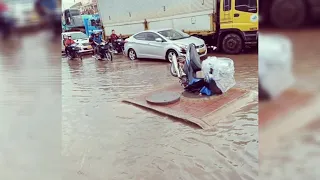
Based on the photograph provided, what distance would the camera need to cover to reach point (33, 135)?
2.18 metres

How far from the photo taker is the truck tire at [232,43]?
204 cm

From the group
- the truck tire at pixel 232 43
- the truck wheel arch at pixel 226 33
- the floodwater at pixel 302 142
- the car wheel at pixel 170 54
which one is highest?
the truck wheel arch at pixel 226 33

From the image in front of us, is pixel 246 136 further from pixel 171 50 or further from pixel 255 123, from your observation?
pixel 171 50

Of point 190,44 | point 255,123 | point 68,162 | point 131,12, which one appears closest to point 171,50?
point 190,44

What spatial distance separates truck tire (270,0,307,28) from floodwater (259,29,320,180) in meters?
0.10

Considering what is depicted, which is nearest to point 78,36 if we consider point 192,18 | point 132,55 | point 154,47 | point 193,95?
point 132,55

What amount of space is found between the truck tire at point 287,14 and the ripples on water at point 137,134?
0.25 metres

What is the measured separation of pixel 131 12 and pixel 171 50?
1.15ft

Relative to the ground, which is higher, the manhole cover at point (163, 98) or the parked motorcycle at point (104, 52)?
the parked motorcycle at point (104, 52)

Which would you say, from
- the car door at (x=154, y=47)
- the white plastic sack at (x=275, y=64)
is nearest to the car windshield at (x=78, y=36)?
the car door at (x=154, y=47)

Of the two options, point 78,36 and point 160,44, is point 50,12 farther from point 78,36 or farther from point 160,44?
point 160,44

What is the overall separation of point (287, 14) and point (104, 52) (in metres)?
1.09

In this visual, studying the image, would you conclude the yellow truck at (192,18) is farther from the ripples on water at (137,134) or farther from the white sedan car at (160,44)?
the ripples on water at (137,134)

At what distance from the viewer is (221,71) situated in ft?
7.04
